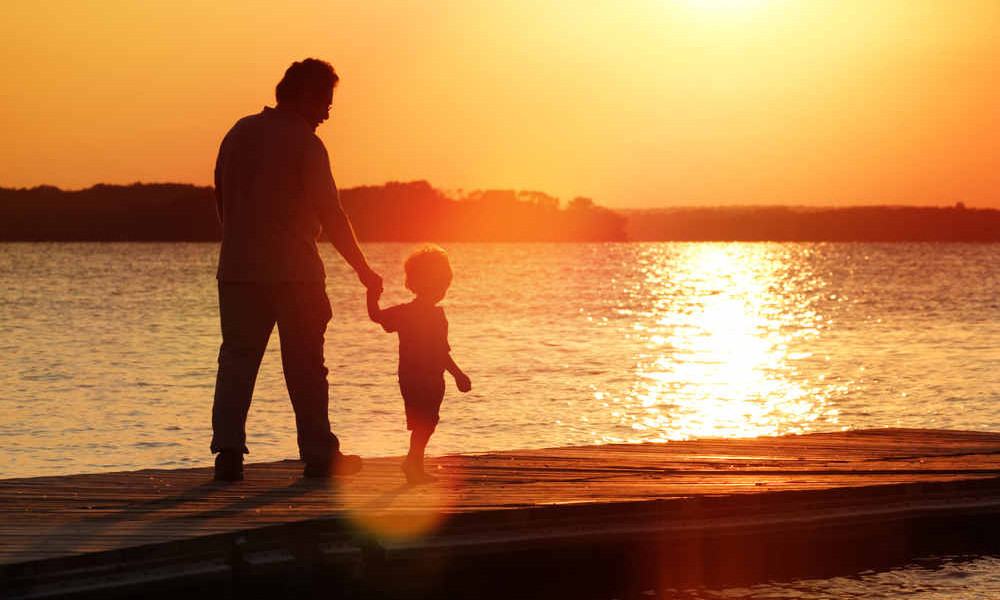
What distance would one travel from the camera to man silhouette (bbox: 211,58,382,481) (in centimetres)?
742

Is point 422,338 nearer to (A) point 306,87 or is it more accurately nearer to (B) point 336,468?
(B) point 336,468

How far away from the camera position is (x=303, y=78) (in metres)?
7.49

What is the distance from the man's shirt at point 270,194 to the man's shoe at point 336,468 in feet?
3.51

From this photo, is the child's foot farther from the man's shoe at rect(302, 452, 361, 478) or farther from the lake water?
the lake water

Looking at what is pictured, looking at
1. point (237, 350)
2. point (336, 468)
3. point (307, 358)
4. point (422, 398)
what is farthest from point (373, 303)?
point (336, 468)

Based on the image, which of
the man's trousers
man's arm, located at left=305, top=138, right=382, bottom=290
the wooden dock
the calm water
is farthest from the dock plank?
the calm water

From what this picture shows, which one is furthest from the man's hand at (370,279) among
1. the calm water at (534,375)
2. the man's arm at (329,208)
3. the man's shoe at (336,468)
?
the calm water at (534,375)

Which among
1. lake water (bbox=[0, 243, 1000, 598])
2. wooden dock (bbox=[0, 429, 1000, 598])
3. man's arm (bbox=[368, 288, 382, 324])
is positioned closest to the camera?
wooden dock (bbox=[0, 429, 1000, 598])

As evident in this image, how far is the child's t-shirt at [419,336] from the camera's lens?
754 cm

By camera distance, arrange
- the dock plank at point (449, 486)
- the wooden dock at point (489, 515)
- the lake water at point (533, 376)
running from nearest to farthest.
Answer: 1. the wooden dock at point (489, 515)
2. the dock plank at point (449, 486)
3. the lake water at point (533, 376)

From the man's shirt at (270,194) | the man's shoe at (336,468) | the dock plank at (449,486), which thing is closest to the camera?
the dock plank at (449,486)

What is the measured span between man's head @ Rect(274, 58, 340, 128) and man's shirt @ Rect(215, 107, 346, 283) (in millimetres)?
61

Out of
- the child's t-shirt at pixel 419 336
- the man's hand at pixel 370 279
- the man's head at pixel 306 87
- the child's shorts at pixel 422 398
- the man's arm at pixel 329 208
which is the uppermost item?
the man's head at pixel 306 87

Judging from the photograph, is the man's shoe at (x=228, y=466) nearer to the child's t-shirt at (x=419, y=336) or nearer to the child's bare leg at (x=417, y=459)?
the child's bare leg at (x=417, y=459)
